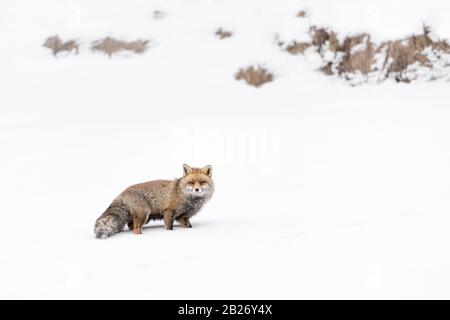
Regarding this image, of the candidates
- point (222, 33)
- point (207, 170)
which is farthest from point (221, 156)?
point (222, 33)

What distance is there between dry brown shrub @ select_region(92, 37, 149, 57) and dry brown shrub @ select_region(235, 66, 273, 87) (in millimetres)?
5126

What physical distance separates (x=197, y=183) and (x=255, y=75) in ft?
48.4

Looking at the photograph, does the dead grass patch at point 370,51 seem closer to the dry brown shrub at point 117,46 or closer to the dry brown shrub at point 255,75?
the dry brown shrub at point 255,75

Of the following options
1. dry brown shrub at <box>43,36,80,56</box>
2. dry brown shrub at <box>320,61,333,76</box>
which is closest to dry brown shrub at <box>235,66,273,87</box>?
dry brown shrub at <box>320,61,333,76</box>

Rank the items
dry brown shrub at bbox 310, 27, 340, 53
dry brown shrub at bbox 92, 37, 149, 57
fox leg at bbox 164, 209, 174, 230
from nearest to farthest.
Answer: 1. fox leg at bbox 164, 209, 174, 230
2. dry brown shrub at bbox 310, 27, 340, 53
3. dry brown shrub at bbox 92, 37, 149, 57

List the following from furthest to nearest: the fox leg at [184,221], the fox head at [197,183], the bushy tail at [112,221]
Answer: the fox leg at [184,221]
the fox head at [197,183]
the bushy tail at [112,221]

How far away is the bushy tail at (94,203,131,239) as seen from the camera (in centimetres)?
987

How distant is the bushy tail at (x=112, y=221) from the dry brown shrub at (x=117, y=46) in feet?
57.7

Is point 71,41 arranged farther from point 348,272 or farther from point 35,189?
point 348,272

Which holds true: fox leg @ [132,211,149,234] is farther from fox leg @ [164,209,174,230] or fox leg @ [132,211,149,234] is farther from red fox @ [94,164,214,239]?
fox leg @ [164,209,174,230]

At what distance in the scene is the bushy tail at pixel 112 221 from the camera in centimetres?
987

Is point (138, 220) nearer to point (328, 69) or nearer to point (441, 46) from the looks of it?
point (328, 69)

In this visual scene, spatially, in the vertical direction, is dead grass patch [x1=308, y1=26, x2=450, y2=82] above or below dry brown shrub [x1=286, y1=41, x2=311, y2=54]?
below

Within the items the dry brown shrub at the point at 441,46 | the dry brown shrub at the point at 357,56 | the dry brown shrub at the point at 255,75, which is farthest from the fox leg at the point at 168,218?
the dry brown shrub at the point at 441,46
